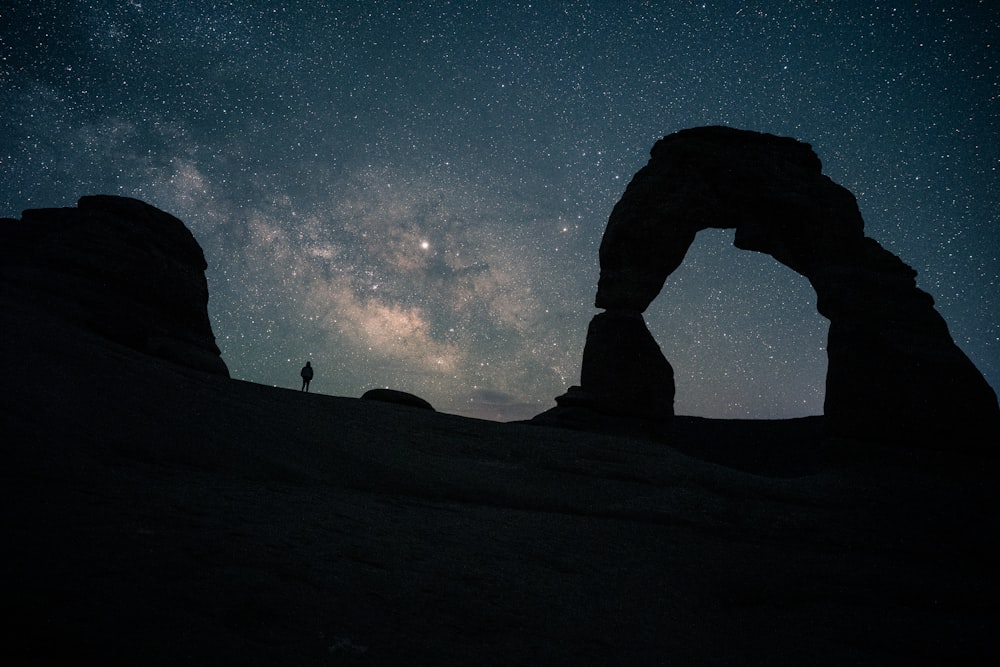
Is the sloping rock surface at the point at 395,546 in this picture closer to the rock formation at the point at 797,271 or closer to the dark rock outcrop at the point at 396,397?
the rock formation at the point at 797,271

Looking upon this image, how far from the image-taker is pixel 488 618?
2285 millimetres

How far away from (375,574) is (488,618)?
2.11ft

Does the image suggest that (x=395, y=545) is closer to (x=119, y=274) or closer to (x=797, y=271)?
(x=119, y=274)

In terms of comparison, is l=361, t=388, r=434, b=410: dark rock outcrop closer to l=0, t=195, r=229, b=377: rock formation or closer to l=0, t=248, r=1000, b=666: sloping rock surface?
l=0, t=195, r=229, b=377: rock formation

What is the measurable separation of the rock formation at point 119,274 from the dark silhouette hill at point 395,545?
0.45 m

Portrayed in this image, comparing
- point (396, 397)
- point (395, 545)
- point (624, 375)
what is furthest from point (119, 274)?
point (624, 375)

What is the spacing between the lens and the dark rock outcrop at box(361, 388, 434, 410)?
12.0 m

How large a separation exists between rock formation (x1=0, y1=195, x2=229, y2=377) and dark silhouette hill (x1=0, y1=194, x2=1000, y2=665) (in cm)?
45

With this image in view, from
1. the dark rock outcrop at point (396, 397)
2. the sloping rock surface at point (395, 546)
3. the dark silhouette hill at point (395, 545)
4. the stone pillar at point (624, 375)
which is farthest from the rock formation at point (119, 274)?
the stone pillar at point (624, 375)

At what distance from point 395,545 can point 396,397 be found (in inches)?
365

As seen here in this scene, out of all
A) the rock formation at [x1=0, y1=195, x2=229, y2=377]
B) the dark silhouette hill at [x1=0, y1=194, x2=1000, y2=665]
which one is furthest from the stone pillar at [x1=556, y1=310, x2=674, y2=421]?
the rock formation at [x1=0, y1=195, x2=229, y2=377]

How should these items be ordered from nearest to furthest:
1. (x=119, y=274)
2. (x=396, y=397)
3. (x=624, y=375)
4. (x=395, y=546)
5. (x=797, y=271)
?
1. (x=395, y=546)
2. (x=119, y=274)
3. (x=396, y=397)
4. (x=797, y=271)
5. (x=624, y=375)

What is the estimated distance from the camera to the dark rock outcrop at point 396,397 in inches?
471

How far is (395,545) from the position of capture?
3027 millimetres
